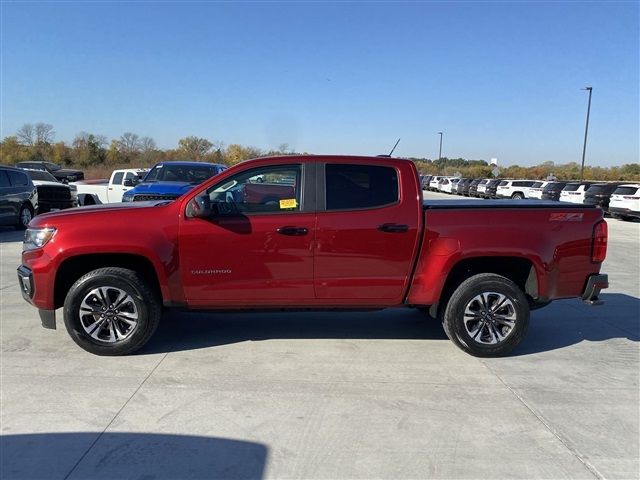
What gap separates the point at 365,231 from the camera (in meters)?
4.74

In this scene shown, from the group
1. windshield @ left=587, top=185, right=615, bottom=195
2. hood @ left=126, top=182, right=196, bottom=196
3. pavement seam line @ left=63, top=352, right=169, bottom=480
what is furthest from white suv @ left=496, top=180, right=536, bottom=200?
pavement seam line @ left=63, top=352, right=169, bottom=480

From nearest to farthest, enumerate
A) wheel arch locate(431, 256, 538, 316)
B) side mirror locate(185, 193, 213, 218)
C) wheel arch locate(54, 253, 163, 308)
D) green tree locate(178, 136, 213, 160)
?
side mirror locate(185, 193, 213, 218) < wheel arch locate(54, 253, 163, 308) < wheel arch locate(431, 256, 538, 316) < green tree locate(178, 136, 213, 160)

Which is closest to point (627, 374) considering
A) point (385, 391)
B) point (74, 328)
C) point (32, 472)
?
point (385, 391)

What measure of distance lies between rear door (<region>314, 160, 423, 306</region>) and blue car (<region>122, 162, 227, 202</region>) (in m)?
6.97

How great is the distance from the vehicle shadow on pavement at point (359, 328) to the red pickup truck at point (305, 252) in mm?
600

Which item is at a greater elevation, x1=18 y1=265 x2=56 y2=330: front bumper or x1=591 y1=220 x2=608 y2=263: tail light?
x1=591 y1=220 x2=608 y2=263: tail light

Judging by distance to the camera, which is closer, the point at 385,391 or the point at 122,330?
the point at 385,391

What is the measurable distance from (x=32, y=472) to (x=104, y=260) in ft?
7.26

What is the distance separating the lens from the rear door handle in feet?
15.6

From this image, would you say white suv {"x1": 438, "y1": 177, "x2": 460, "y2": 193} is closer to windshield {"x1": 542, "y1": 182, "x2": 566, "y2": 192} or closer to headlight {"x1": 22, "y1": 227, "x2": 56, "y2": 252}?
windshield {"x1": 542, "y1": 182, "x2": 566, "y2": 192}

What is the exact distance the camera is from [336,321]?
237 inches

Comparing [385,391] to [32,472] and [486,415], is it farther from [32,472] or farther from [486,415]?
[32,472]

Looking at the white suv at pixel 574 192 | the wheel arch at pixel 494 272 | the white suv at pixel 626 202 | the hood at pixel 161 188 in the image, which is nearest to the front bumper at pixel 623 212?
the white suv at pixel 626 202

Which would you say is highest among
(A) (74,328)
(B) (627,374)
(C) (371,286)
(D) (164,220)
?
(D) (164,220)
